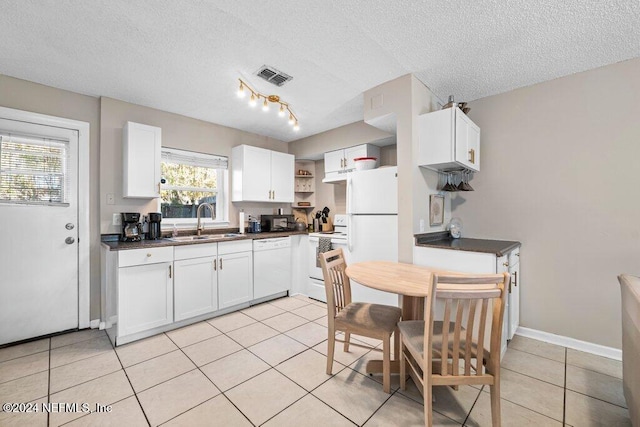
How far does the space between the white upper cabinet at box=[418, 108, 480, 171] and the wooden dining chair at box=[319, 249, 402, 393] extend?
51.2 inches

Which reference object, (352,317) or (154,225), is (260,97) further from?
(352,317)

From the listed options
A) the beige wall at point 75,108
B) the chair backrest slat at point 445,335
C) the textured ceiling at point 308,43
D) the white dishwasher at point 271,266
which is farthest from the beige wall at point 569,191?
the beige wall at point 75,108

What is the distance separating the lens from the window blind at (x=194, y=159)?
11.5 ft

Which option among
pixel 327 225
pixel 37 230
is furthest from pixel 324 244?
pixel 37 230

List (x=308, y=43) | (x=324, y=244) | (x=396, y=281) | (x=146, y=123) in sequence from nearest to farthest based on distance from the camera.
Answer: (x=396, y=281) → (x=308, y=43) → (x=146, y=123) → (x=324, y=244)

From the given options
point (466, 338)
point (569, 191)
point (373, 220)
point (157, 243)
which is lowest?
point (466, 338)

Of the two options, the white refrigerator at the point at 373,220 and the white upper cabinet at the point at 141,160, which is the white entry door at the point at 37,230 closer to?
the white upper cabinet at the point at 141,160

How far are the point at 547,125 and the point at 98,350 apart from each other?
4.77 metres

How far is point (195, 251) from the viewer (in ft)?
9.78

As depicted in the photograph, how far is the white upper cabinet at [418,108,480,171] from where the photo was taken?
7.91 feet

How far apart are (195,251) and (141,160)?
1.20 m

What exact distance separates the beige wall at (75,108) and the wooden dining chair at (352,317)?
265cm

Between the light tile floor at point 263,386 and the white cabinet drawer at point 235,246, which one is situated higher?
the white cabinet drawer at point 235,246

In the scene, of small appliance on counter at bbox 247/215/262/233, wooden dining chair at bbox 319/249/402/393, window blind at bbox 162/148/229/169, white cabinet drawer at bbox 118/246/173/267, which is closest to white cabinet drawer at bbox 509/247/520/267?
wooden dining chair at bbox 319/249/402/393
